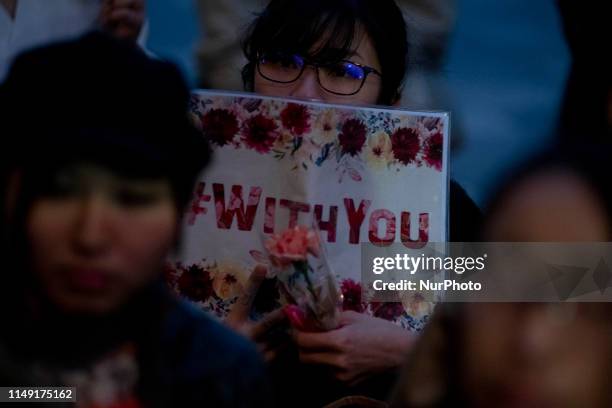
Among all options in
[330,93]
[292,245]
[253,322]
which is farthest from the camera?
[330,93]

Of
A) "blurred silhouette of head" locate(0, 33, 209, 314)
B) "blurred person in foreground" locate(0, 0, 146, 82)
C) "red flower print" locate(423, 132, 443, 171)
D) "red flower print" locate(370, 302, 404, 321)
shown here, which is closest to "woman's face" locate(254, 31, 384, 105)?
"red flower print" locate(423, 132, 443, 171)

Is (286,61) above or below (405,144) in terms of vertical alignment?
above

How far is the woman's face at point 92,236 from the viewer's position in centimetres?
112

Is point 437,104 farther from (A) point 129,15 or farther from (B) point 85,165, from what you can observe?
(B) point 85,165

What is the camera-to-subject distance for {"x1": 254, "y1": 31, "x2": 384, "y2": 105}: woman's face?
1.59m

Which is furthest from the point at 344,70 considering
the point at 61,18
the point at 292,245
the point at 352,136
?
the point at 61,18

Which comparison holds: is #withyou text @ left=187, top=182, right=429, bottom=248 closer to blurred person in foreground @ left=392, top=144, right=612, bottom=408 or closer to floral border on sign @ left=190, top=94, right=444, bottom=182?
floral border on sign @ left=190, top=94, right=444, bottom=182

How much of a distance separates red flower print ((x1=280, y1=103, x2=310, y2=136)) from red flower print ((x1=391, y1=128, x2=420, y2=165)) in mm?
159

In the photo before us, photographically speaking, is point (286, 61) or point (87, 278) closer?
point (87, 278)

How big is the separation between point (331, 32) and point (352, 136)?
0.19 m

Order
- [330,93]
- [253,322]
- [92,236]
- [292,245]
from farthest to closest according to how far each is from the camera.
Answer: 1. [330,93]
2. [253,322]
3. [292,245]
4. [92,236]

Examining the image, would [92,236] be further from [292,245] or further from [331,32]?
[331,32]

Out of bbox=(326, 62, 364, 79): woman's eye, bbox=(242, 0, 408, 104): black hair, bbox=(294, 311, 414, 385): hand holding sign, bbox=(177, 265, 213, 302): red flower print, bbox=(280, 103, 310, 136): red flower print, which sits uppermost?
bbox=(242, 0, 408, 104): black hair

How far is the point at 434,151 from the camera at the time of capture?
1605 millimetres
